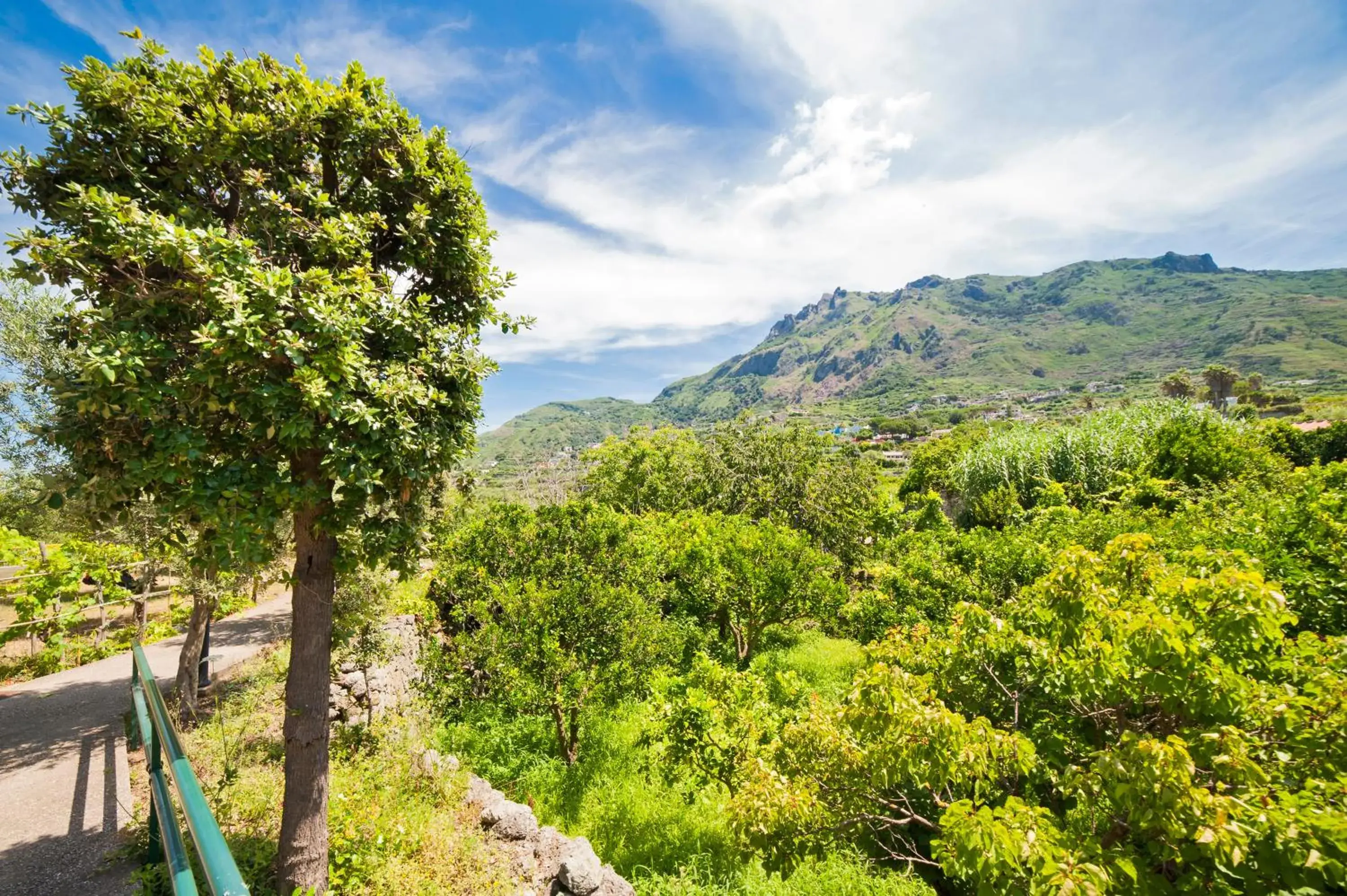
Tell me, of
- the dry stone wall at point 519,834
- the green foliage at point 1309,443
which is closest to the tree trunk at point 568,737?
the dry stone wall at point 519,834

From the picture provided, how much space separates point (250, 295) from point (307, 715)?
3853 millimetres

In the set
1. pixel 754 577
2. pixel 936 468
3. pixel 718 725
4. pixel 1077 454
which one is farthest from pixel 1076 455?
pixel 936 468

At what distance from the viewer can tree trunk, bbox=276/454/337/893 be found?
15.3ft

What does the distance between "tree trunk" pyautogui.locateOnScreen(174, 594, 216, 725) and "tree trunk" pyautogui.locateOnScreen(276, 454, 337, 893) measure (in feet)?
18.1

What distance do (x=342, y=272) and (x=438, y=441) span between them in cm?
164

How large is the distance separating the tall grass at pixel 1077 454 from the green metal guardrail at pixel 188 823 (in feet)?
86.8

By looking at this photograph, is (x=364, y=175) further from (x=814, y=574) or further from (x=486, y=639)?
(x=814, y=574)

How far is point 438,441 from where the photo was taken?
4.25 meters

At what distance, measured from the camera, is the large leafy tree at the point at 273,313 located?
3.24 metres

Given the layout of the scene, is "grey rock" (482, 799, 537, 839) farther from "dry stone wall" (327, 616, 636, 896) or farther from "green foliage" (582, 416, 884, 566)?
"green foliage" (582, 416, 884, 566)

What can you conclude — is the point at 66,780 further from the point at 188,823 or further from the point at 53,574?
the point at 188,823

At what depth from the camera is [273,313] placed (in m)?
3.29

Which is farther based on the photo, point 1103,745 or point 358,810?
point 358,810

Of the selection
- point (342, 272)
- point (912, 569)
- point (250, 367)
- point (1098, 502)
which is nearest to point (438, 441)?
A: point (250, 367)
